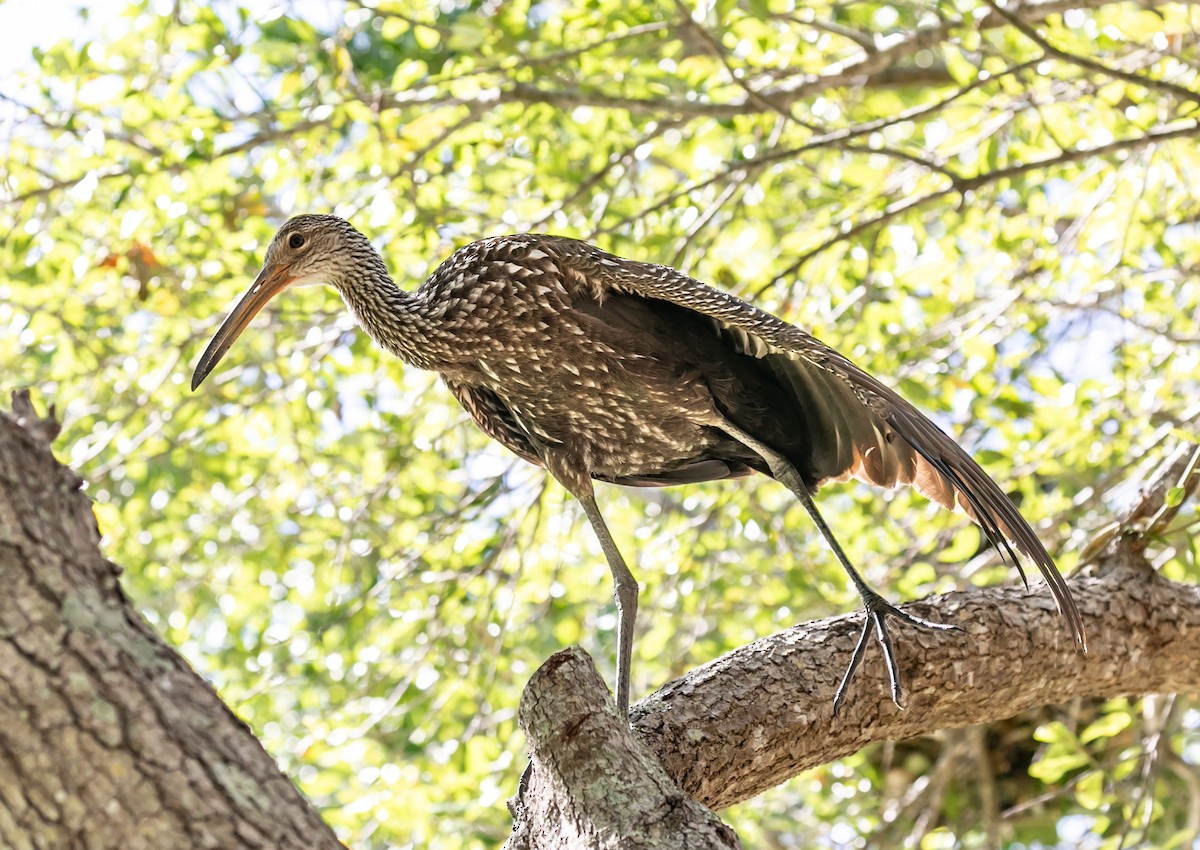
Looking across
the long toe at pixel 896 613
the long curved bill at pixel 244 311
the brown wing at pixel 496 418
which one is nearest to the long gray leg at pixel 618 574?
the brown wing at pixel 496 418

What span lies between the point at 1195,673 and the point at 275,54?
12.1 ft

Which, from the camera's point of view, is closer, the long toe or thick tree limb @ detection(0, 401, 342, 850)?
thick tree limb @ detection(0, 401, 342, 850)

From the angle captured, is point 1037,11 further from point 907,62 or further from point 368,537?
point 368,537

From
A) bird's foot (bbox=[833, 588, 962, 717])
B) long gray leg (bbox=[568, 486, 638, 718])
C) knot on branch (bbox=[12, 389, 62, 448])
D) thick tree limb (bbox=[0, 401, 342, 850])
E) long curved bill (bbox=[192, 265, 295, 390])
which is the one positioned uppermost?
long curved bill (bbox=[192, 265, 295, 390])

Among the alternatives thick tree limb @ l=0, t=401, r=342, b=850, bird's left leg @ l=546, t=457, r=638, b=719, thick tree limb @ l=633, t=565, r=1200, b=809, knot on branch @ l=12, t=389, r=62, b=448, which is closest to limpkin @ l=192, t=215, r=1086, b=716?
bird's left leg @ l=546, t=457, r=638, b=719

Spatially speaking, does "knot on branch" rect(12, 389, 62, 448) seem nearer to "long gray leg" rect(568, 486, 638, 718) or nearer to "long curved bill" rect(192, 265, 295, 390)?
"long curved bill" rect(192, 265, 295, 390)

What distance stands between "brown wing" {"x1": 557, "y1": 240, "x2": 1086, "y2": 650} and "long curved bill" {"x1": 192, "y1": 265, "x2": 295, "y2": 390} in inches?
41.2

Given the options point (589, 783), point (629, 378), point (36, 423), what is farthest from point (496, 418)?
point (36, 423)

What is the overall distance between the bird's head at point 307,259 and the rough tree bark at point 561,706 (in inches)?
70.3

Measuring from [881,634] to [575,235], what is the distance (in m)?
2.27

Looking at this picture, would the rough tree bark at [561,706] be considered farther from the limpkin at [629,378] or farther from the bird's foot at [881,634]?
the limpkin at [629,378]

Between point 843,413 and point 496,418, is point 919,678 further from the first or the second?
point 496,418

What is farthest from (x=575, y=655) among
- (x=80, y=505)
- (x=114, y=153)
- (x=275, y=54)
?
(x=114, y=153)

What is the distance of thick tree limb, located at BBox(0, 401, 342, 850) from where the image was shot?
1439 millimetres
